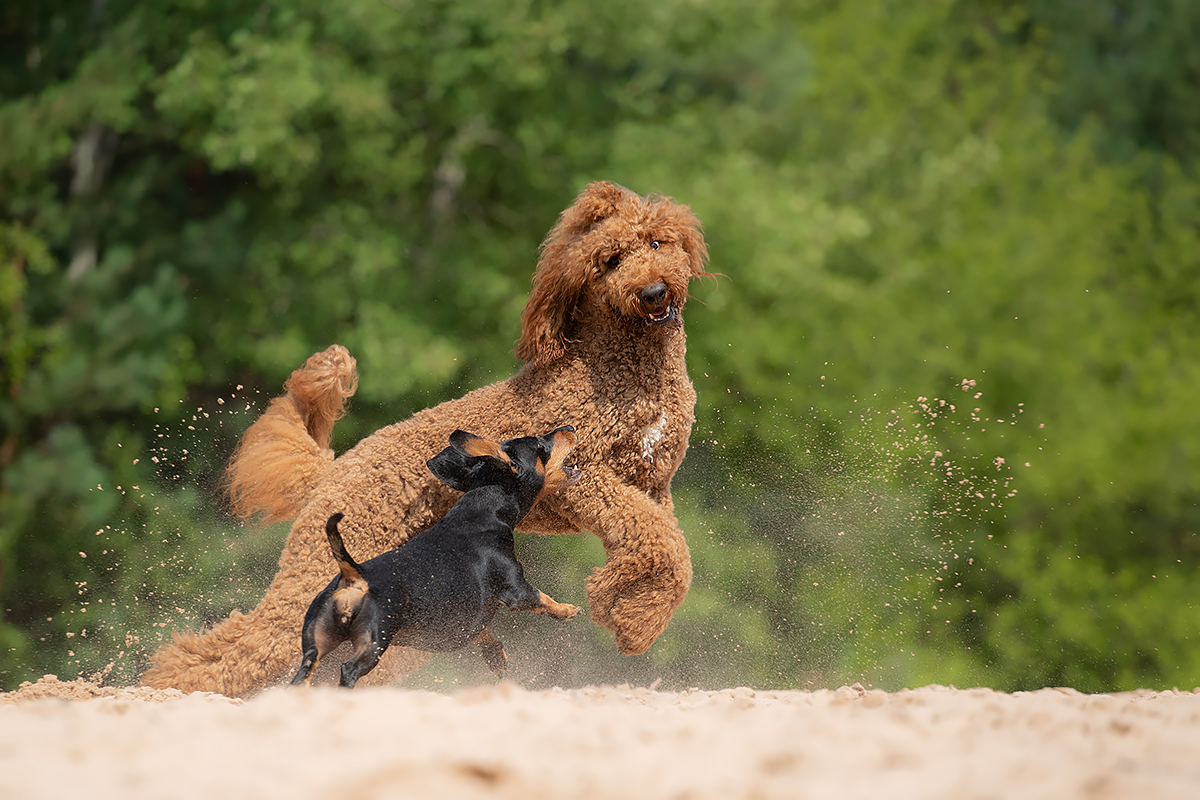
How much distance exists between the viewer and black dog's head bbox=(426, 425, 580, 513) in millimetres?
3525

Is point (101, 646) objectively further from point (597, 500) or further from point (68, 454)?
point (68, 454)

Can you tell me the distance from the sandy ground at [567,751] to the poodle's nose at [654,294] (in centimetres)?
151

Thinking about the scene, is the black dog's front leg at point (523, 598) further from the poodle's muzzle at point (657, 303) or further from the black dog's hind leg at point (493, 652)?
the poodle's muzzle at point (657, 303)

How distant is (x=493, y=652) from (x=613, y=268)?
1.60 metres

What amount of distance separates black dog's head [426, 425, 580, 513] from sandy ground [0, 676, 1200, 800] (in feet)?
3.10

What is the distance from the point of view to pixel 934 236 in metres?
11.7

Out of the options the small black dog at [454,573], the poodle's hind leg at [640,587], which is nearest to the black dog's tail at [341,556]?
the small black dog at [454,573]

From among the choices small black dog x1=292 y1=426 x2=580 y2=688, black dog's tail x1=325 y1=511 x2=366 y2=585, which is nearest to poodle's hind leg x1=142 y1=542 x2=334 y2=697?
small black dog x1=292 y1=426 x2=580 y2=688

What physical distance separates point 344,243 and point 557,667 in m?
6.27

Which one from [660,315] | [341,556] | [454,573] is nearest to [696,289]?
[660,315]

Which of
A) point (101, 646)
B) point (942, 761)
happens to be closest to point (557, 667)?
point (101, 646)

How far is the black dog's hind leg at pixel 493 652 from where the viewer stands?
3.82m

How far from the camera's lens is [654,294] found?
3.60 metres

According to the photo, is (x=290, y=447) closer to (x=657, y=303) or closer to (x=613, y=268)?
(x=613, y=268)
